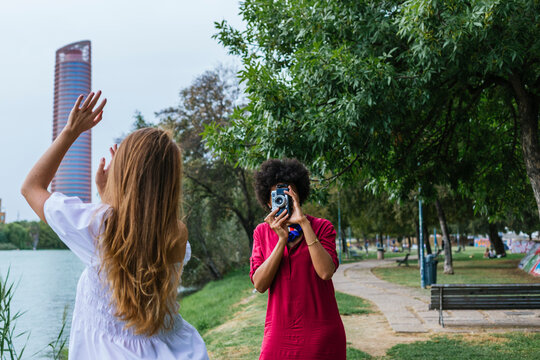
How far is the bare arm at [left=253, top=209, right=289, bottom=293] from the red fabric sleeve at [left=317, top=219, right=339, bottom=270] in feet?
0.76

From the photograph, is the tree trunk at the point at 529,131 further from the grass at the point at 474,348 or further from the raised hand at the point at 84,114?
the raised hand at the point at 84,114

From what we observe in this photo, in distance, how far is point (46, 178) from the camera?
6.82 ft

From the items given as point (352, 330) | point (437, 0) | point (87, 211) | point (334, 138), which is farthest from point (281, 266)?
point (352, 330)

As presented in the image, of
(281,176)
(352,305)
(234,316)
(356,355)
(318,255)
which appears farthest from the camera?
(234,316)

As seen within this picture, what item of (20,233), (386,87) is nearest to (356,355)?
(386,87)

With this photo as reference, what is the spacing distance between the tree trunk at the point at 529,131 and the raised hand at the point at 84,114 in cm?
718

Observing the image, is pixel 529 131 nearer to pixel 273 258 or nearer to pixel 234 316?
pixel 273 258

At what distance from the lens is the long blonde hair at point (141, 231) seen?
2.02 meters

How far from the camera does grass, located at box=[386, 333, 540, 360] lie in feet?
23.7

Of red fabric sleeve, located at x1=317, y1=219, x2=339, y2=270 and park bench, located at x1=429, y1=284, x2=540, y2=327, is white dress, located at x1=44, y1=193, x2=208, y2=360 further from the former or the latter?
park bench, located at x1=429, y1=284, x2=540, y2=327

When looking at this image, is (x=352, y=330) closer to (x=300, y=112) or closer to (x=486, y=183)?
(x=486, y=183)

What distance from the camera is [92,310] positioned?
2.03 metres

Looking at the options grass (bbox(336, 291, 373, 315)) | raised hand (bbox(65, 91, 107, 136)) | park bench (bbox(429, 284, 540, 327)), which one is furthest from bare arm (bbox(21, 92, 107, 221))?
grass (bbox(336, 291, 373, 315))

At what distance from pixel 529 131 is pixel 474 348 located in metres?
3.33
